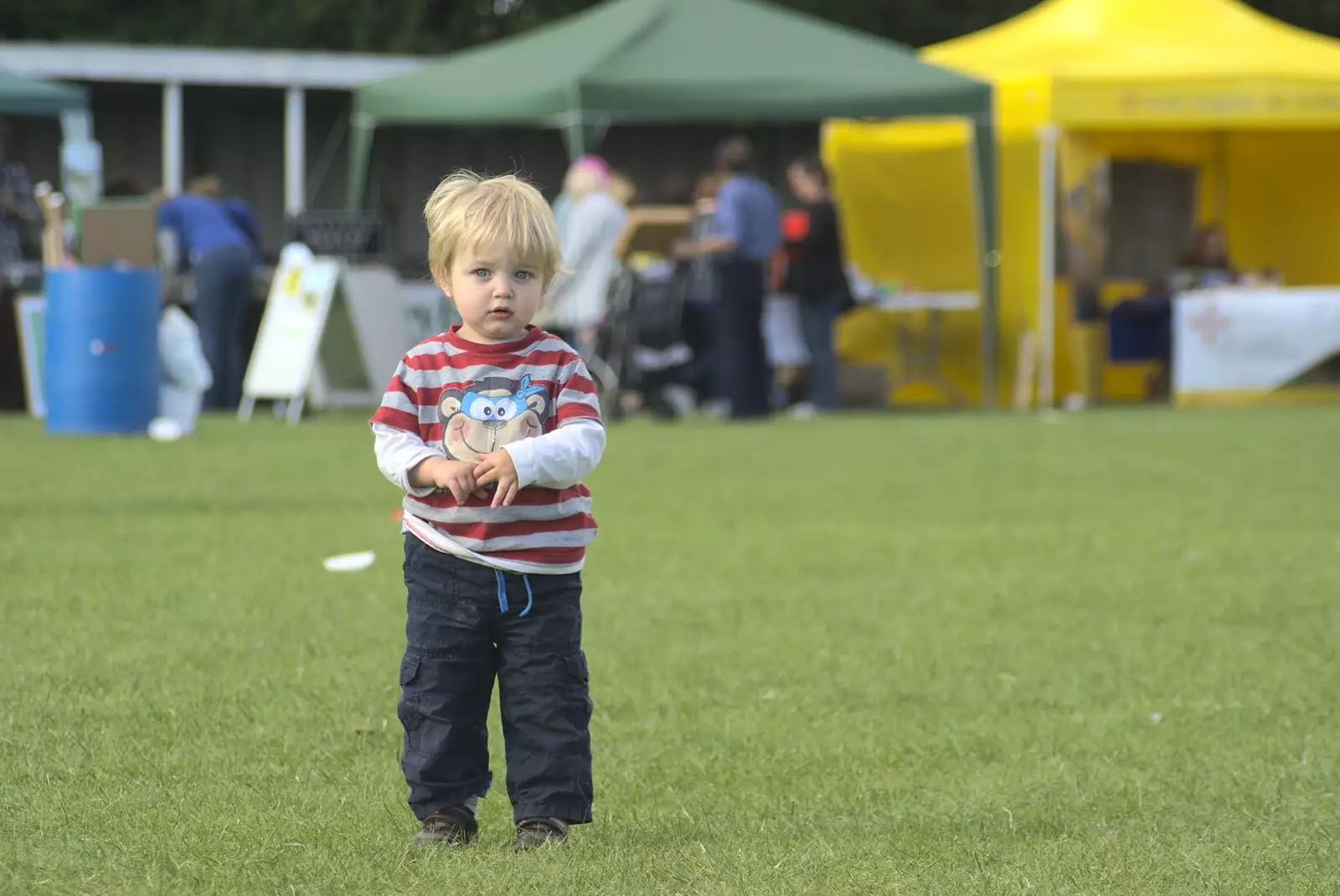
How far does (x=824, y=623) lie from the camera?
22.4ft

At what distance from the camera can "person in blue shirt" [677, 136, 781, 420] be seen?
51.6 feet

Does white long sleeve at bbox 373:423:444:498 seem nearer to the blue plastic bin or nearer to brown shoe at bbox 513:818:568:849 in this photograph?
brown shoe at bbox 513:818:568:849

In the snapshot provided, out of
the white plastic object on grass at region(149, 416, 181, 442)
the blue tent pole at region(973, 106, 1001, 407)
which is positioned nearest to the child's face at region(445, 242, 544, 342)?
the white plastic object on grass at region(149, 416, 181, 442)

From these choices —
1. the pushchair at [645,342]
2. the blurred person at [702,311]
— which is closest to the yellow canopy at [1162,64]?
the blurred person at [702,311]

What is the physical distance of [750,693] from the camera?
18.6ft

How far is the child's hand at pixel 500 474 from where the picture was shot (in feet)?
12.1

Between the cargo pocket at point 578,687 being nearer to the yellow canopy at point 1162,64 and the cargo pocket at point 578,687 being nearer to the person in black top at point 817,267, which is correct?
the person in black top at point 817,267

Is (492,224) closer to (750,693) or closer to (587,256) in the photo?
(750,693)

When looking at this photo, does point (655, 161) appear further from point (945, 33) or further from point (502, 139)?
point (945, 33)

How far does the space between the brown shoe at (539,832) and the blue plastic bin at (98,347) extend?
10.1m

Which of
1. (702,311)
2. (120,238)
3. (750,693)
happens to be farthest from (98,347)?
(750,693)

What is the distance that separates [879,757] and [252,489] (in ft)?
20.1

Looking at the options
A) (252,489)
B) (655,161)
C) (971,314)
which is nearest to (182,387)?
(252,489)

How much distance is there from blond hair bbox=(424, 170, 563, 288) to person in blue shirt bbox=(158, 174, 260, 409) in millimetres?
13209
